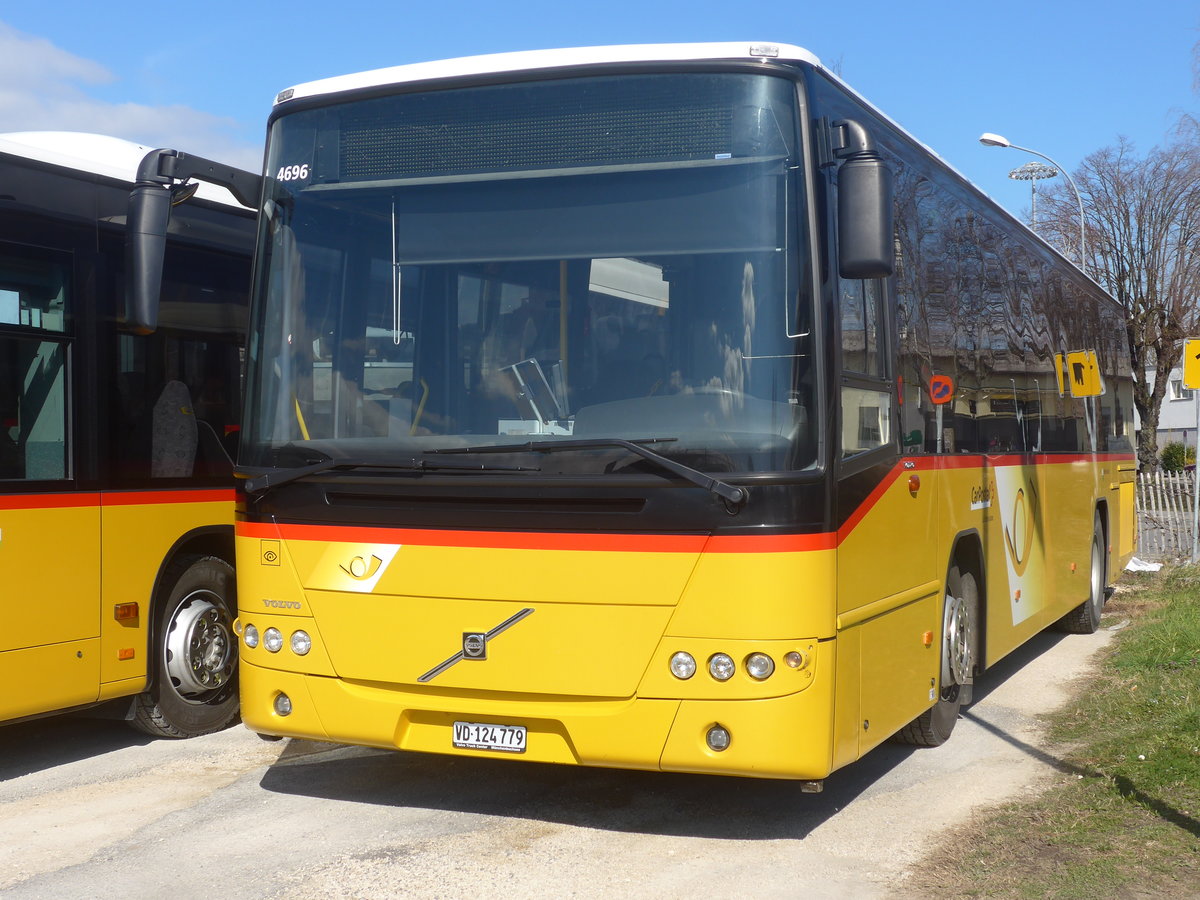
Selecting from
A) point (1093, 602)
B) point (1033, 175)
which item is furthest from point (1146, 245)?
point (1093, 602)

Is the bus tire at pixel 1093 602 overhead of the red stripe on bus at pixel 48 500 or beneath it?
beneath

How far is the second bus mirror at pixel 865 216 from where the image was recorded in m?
5.66

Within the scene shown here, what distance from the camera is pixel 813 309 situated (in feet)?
18.7

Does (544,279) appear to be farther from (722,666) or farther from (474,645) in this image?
(722,666)

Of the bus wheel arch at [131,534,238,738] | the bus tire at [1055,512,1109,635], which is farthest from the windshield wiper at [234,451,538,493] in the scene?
the bus tire at [1055,512,1109,635]

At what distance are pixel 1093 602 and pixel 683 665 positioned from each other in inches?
336

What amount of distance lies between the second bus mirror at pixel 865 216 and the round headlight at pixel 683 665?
5.58 ft

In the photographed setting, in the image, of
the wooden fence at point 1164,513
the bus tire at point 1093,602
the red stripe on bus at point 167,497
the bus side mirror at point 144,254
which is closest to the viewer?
the bus side mirror at point 144,254

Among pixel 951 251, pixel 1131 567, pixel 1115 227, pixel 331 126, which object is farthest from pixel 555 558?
pixel 1115 227

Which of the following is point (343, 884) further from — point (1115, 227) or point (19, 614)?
point (1115, 227)

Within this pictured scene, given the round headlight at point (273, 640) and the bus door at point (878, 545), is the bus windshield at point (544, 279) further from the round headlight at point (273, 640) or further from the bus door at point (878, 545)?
the round headlight at point (273, 640)

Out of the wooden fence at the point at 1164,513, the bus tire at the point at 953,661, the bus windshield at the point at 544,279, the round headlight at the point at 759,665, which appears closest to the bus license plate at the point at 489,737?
the round headlight at the point at 759,665

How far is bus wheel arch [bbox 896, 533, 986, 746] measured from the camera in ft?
25.8

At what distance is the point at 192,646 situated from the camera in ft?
27.6
